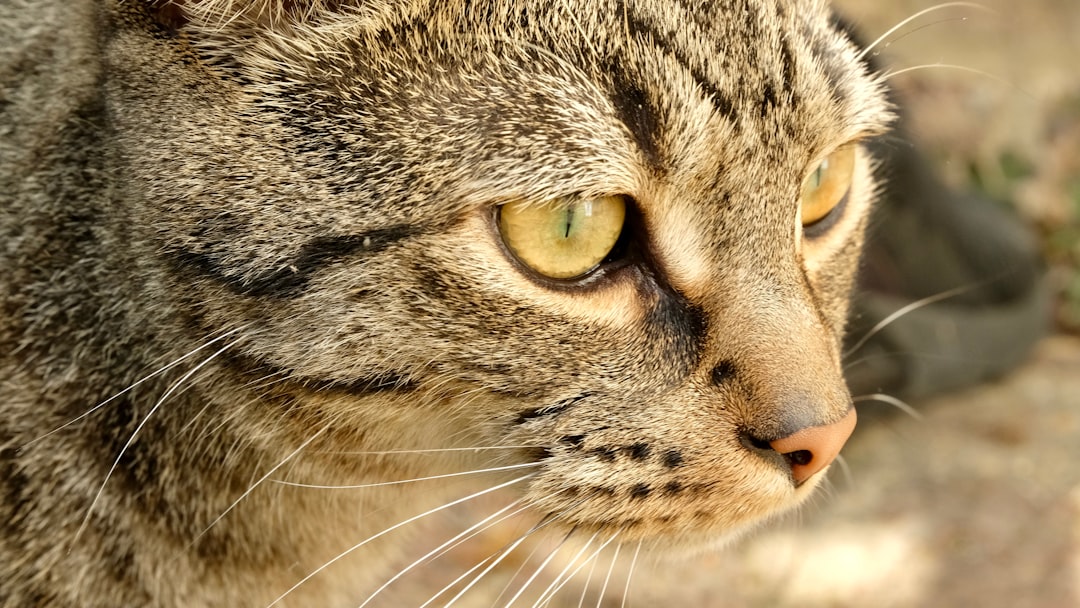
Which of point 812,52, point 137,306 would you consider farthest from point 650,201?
point 137,306

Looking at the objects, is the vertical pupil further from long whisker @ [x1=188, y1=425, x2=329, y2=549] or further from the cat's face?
long whisker @ [x1=188, y1=425, x2=329, y2=549]

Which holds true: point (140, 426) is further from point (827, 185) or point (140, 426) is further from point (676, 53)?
point (827, 185)

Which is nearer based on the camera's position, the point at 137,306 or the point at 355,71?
the point at 355,71

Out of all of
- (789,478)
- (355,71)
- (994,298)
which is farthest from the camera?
(994,298)

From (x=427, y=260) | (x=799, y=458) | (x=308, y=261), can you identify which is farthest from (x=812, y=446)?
(x=308, y=261)

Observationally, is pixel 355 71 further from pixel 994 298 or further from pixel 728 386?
pixel 994 298

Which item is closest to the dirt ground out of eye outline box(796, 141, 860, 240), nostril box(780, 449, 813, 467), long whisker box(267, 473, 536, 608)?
eye outline box(796, 141, 860, 240)

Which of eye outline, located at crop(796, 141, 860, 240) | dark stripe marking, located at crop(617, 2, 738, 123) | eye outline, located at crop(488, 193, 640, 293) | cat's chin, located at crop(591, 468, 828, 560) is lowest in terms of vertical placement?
cat's chin, located at crop(591, 468, 828, 560)
